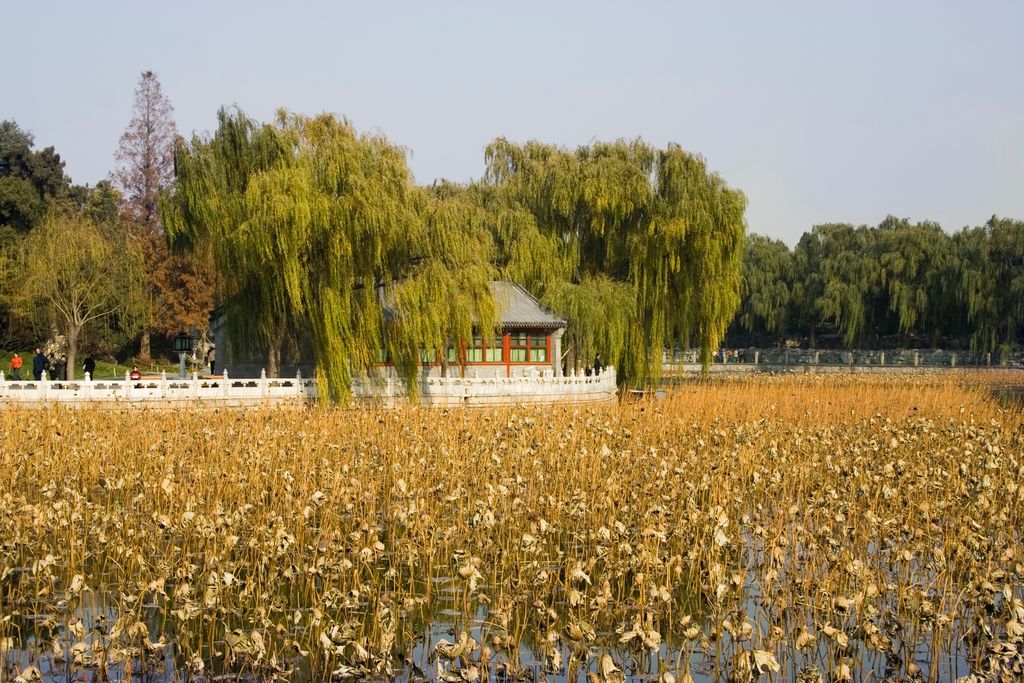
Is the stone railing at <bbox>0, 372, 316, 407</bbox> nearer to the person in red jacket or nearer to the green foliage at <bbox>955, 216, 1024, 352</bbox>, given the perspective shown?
the person in red jacket

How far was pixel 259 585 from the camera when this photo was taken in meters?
9.75

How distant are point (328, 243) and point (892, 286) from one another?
44.1 meters

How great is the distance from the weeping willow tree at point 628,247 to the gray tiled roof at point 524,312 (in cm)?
51

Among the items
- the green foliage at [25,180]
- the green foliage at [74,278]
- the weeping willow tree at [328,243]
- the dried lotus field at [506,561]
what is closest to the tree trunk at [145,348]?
the green foliage at [25,180]

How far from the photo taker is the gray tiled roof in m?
36.1

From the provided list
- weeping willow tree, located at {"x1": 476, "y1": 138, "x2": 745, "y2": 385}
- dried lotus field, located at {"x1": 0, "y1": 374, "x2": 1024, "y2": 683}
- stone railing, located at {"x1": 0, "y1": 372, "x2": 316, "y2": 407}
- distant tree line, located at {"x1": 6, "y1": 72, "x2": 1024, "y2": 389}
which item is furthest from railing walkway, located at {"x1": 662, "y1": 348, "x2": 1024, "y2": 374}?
dried lotus field, located at {"x1": 0, "y1": 374, "x2": 1024, "y2": 683}

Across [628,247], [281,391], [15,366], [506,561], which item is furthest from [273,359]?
[506,561]

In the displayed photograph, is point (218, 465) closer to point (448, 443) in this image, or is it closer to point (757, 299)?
point (448, 443)

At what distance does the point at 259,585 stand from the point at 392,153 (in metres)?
19.9

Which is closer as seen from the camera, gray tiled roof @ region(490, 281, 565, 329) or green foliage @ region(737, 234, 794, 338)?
gray tiled roof @ region(490, 281, 565, 329)

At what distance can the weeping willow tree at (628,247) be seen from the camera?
114 feet

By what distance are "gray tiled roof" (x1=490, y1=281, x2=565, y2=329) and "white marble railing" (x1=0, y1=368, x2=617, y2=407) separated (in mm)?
2932

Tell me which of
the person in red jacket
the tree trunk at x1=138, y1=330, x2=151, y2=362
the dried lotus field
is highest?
the tree trunk at x1=138, y1=330, x2=151, y2=362

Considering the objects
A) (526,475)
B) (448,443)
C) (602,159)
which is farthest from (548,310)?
(526,475)
